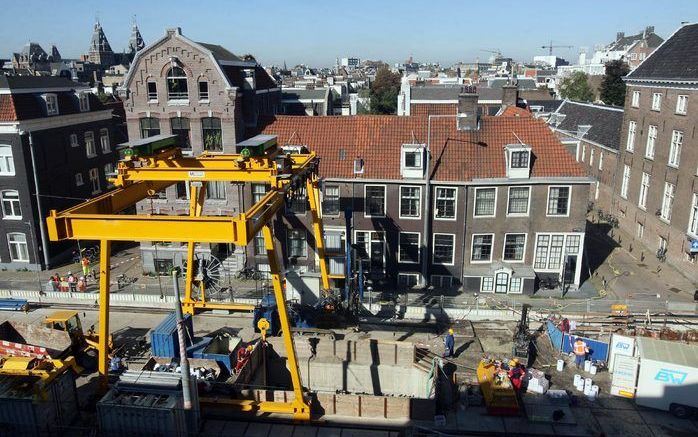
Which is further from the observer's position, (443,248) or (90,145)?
(90,145)

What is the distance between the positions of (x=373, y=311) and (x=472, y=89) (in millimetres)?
15917

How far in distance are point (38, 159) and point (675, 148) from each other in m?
43.3

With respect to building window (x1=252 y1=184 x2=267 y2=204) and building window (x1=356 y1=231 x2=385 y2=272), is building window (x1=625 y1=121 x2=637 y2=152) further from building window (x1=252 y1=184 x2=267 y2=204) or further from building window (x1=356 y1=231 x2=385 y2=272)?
building window (x1=252 y1=184 x2=267 y2=204)

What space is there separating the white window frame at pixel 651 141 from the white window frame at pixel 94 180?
142ft

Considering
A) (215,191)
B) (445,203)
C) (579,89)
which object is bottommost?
(445,203)

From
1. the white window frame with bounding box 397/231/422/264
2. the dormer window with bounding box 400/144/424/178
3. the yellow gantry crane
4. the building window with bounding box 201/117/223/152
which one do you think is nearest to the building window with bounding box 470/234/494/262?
the white window frame with bounding box 397/231/422/264

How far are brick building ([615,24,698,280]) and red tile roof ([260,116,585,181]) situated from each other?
31.6 feet

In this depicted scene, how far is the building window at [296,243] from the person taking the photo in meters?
31.8

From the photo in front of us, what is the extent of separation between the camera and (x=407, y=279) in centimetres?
3155

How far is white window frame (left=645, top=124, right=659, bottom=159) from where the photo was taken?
122ft

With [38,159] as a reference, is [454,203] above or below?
below

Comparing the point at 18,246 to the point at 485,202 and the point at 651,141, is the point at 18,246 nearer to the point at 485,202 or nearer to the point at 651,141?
the point at 485,202

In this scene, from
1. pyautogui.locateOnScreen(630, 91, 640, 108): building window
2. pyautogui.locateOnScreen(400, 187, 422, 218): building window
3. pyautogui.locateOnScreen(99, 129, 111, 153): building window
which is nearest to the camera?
pyautogui.locateOnScreen(400, 187, 422, 218): building window

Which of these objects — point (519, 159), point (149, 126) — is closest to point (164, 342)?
point (149, 126)
